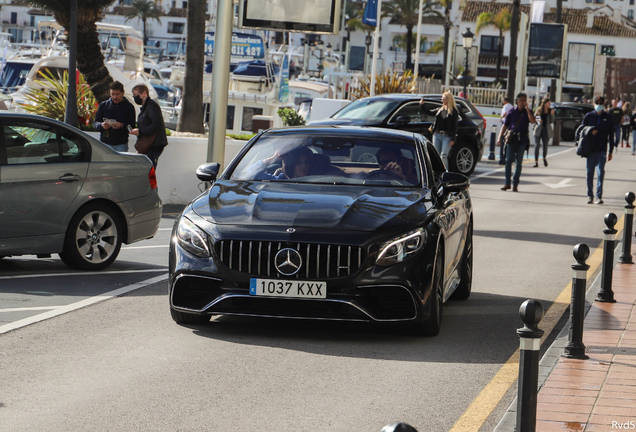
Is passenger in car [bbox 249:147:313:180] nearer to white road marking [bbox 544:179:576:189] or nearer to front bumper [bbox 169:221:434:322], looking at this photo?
front bumper [bbox 169:221:434:322]

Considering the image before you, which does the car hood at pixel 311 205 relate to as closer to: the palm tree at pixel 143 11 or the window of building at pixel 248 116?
the window of building at pixel 248 116

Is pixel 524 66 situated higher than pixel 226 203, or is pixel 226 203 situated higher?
pixel 524 66

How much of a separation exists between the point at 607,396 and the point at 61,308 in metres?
4.38

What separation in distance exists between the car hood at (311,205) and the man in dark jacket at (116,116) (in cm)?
769

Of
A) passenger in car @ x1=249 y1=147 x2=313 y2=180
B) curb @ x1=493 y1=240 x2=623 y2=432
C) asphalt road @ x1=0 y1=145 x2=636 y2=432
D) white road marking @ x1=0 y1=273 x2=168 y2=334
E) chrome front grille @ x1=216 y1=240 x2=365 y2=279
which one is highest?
passenger in car @ x1=249 y1=147 x2=313 y2=180

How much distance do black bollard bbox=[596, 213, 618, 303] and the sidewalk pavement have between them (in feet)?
1.02

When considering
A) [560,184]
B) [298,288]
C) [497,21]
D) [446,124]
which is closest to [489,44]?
[497,21]

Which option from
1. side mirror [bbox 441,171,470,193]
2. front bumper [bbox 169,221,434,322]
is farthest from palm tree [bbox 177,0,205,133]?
front bumper [bbox 169,221,434,322]

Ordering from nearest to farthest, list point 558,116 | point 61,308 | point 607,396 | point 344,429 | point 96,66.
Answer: point 344,429, point 607,396, point 61,308, point 96,66, point 558,116

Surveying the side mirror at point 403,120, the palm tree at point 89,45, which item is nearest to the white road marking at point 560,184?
the side mirror at point 403,120

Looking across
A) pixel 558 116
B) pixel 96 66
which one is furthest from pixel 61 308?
pixel 558 116

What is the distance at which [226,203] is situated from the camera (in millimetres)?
7246

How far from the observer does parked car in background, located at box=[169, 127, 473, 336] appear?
21.9 feet

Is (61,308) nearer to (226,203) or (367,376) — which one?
(226,203)
